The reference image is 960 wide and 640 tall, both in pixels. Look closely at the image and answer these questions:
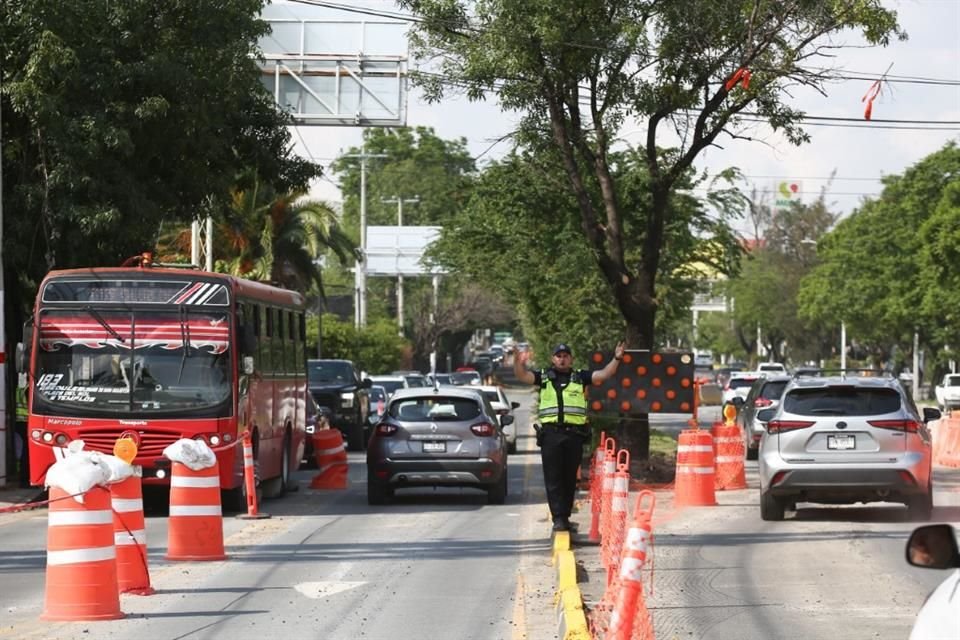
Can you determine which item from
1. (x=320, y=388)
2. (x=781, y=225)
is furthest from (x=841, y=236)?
(x=320, y=388)

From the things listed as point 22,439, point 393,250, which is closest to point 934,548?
point 22,439

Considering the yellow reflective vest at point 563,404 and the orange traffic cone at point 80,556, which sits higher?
the yellow reflective vest at point 563,404

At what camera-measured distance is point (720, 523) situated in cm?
1952

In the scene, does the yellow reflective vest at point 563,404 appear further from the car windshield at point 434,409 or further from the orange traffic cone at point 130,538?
the car windshield at point 434,409

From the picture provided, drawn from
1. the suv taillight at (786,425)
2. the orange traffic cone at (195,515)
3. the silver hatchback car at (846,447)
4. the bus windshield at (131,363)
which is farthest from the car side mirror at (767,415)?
the orange traffic cone at (195,515)

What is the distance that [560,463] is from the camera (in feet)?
52.3

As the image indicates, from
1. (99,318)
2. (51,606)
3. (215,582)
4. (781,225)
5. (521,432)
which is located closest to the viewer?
(51,606)

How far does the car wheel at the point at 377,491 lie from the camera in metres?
22.5

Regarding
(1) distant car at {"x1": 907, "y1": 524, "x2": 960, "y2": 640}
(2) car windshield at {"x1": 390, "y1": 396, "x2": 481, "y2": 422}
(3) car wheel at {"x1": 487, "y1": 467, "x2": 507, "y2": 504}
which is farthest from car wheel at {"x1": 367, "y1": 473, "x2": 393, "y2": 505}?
(1) distant car at {"x1": 907, "y1": 524, "x2": 960, "y2": 640}

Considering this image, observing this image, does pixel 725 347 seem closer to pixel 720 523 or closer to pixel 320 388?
pixel 320 388

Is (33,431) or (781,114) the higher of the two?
(781,114)

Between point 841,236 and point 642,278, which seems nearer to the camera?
point 642,278

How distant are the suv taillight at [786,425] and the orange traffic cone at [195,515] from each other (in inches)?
272

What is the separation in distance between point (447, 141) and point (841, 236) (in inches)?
1519
